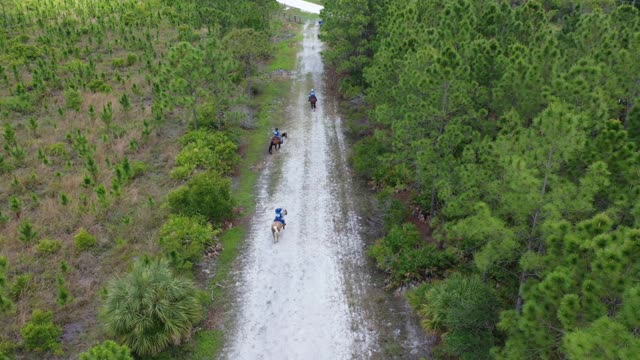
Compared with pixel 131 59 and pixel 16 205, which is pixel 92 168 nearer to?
pixel 16 205

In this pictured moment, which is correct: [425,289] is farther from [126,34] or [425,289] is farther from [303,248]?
[126,34]

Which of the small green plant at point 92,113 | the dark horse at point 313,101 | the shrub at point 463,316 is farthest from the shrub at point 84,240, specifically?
the dark horse at point 313,101

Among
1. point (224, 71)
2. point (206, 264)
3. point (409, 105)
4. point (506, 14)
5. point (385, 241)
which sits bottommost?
point (206, 264)

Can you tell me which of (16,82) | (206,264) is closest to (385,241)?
(206,264)

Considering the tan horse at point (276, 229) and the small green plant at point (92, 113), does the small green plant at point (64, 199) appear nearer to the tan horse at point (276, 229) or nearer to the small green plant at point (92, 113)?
the small green plant at point (92, 113)

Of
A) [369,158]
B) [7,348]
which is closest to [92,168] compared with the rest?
[7,348]

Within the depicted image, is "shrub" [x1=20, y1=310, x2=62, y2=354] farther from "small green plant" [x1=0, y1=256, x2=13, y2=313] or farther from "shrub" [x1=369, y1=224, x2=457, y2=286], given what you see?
"shrub" [x1=369, y1=224, x2=457, y2=286]
